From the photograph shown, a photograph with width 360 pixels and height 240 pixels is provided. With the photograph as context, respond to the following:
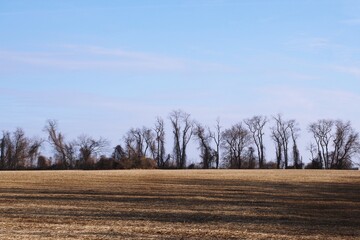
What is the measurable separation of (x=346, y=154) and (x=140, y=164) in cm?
4340

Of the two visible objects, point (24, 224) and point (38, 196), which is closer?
point (24, 224)

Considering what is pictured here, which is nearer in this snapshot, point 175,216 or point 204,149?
point 175,216

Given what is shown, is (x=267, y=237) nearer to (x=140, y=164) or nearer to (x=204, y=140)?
(x=140, y=164)

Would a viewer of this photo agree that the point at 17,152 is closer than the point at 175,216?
No

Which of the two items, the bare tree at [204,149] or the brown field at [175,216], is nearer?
the brown field at [175,216]

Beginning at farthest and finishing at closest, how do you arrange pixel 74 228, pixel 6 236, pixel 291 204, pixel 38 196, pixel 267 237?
pixel 38 196 → pixel 291 204 → pixel 74 228 → pixel 267 237 → pixel 6 236

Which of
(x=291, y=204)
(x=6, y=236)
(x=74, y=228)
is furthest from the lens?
(x=291, y=204)

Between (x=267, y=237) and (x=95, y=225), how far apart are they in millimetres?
5769

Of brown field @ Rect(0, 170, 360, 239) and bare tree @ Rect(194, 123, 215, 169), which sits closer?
brown field @ Rect(0, 170, 360, 239)

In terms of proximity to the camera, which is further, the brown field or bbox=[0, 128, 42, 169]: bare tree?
bbox=[0, 128, 42, 169]: bare tree

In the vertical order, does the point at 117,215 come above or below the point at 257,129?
below

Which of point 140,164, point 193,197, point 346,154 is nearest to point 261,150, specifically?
point 346,154

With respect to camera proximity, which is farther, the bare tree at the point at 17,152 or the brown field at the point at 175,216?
the bare tree at the point at 17,152

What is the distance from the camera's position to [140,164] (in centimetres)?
9825
